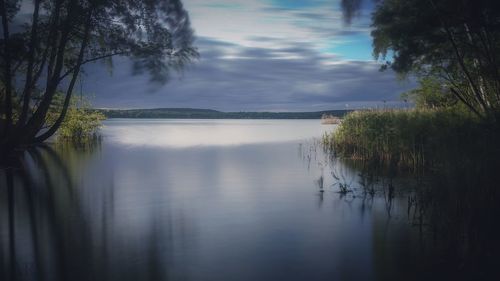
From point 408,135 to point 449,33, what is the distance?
560 cm

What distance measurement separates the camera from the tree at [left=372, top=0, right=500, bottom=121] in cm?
1386

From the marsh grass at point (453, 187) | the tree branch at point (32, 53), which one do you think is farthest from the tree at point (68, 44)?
the marsh grass at point (453, 187)

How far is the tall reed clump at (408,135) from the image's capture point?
535 inches

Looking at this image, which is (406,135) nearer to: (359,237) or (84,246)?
(359,237)

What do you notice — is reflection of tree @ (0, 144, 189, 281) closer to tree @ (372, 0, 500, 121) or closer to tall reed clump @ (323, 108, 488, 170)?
tall reed clump @ (323, 108, 488, 170)

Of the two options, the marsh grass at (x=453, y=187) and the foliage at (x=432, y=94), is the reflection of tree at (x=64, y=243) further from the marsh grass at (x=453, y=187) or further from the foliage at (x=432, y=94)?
the foliage at (x=432, y=94)

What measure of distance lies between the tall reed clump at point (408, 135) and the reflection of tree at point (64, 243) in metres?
8.42

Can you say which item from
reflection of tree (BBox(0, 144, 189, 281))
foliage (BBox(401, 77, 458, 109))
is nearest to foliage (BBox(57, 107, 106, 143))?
reflection of tree (BBox(0, 144, 189, 281))

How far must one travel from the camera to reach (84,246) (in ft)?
28.9

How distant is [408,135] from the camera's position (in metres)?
18.7

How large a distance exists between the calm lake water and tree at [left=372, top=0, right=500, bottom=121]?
5089 mm

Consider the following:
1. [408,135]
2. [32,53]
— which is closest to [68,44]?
[32,53]

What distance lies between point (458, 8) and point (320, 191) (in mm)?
7511

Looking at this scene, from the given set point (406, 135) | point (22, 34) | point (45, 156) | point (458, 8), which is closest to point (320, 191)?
point (406, 135)
